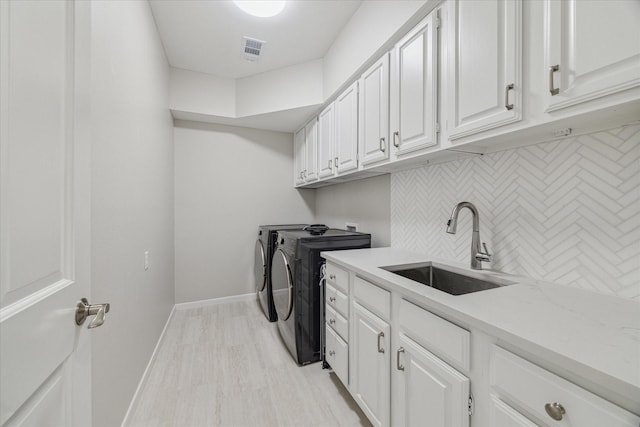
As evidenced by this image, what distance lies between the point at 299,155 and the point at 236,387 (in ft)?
8.16

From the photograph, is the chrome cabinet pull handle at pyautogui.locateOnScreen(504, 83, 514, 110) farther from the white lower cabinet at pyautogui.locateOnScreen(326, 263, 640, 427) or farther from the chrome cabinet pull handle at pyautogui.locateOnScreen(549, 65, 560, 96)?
the white lower cabinet at pyautogui.locateOnScreen(326, 263, 640, 427)

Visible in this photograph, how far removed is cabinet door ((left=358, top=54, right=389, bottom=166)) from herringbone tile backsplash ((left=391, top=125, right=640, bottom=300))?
1.41ft

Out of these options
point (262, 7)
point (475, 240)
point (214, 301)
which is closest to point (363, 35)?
point (262, 7)

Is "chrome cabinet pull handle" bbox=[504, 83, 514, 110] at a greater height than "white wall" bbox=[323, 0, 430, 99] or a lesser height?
lesser

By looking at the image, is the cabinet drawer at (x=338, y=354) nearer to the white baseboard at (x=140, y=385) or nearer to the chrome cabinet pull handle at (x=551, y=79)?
the white baseboard at (x=140, y=385)

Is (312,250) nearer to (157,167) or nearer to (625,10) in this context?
(157,167)

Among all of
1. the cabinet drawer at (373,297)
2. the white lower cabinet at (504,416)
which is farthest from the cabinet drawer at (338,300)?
the white lower cabinet at (504,416)

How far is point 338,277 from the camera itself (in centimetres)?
163

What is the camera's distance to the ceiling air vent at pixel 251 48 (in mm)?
2232

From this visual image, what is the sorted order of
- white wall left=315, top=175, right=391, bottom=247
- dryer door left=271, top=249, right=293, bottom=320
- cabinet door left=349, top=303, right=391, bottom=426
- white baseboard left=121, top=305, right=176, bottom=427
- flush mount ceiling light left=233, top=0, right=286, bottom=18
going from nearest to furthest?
cabinet door left=349, top=303, right=391, bottom=426
white baseboard left=121, top=305, right=176, bottom=427
flush mount ceiling light left=233, top=0, right=286, bottom=18
dryer door left=271, top=249, right=293, bottom=320
white wall left=315, top=175, right=391, bottom=247

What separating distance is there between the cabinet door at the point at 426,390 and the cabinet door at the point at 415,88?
38.3 inches

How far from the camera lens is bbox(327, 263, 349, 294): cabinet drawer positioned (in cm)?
154

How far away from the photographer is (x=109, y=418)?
3.86ft

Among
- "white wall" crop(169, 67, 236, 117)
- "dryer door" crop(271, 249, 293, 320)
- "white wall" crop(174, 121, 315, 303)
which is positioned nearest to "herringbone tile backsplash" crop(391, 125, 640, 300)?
"dryer door" crop(271, 249, 293, 320)
